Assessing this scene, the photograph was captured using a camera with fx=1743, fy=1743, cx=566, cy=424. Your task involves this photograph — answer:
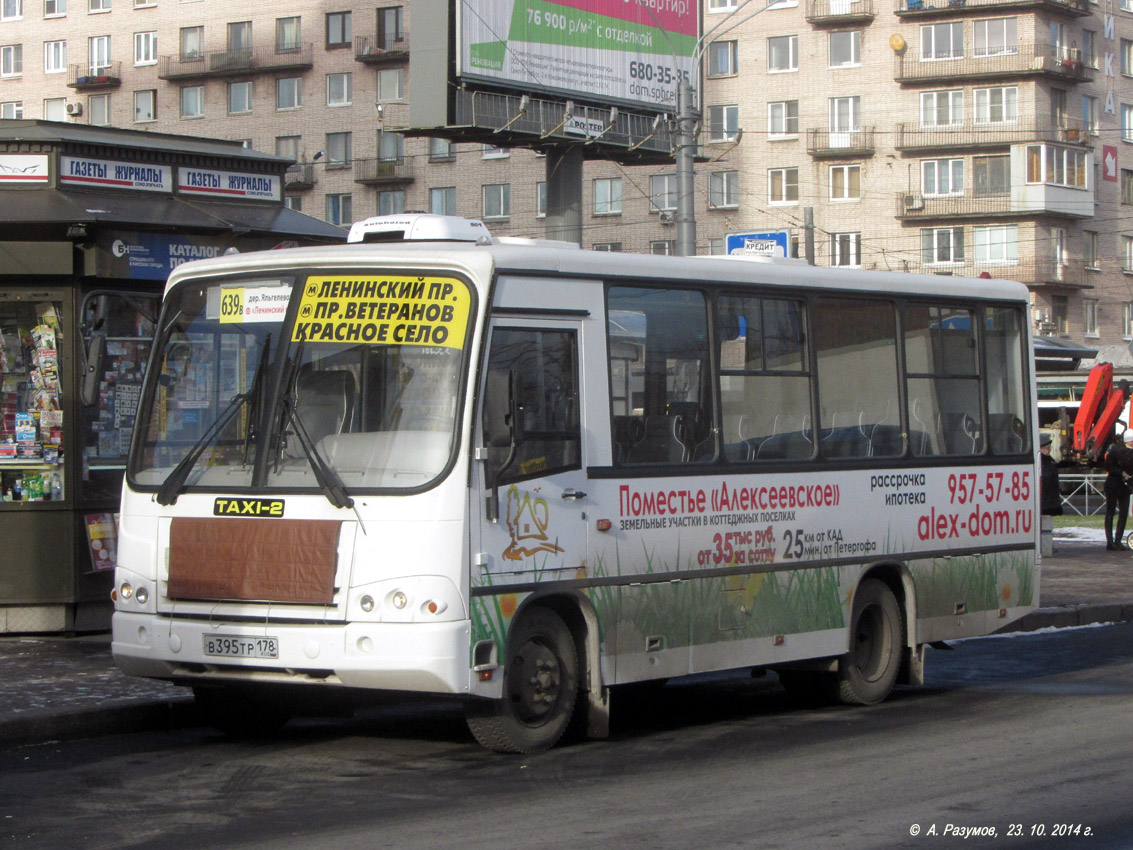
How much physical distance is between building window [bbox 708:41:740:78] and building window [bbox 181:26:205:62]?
2279 centimetres

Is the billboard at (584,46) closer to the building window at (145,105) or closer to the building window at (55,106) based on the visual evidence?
the building window at (145,105)

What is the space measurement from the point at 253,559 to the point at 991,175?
61.0 m

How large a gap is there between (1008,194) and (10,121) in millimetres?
55888

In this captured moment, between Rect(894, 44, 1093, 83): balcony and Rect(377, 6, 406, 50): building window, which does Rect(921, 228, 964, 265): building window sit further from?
Rect(377, 6, 406, 50): building window

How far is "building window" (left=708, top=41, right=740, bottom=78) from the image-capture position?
70.2m

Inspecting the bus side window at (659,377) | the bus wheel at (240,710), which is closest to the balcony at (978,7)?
the bus side window at (659,377)

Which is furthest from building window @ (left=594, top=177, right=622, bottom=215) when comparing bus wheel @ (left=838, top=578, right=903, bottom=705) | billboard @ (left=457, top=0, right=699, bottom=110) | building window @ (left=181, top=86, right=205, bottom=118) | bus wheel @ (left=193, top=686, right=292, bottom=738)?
bus wheel @ (left=193, top=686, right=292, bottom=738)

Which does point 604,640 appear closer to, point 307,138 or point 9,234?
point 9,234

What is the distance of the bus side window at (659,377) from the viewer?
32.2 feet

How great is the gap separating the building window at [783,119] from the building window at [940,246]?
6793 mm

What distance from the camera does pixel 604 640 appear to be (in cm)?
959

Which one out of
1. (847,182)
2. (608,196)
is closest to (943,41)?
(847,182)

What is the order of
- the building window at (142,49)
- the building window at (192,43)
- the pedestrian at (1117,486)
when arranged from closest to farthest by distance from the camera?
the pedestrian at (1117,486), the building window at (192,43), the building window at (142,49)

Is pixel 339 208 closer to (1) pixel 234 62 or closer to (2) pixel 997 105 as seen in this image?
(1) pixel 234 62
